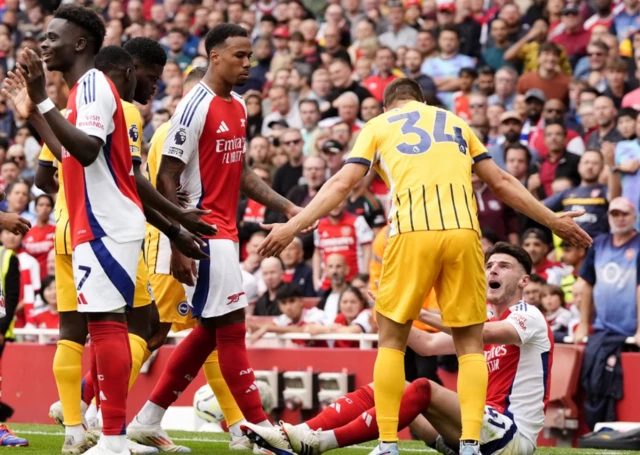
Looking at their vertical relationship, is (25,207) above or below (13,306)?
above

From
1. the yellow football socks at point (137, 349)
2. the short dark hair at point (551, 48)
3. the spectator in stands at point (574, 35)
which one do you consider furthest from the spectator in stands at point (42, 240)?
the yellow football socks at point (137, 349)

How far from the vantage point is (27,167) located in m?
17.9

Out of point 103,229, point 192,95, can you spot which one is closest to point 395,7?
point 192,95

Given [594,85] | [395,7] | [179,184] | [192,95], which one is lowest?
[179,184]

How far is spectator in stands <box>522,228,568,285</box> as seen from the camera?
1167 cm

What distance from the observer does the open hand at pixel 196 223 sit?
7.03 m

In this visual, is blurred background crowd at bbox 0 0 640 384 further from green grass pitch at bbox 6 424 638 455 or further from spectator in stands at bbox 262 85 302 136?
green grass pitch at bbox 6 424 638 455

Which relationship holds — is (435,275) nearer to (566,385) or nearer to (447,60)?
(566,385)

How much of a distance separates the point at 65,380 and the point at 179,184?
1.37m

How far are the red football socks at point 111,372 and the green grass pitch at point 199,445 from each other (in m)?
1.14

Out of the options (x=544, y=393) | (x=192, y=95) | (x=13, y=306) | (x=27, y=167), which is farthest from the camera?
(x=27, y=167)

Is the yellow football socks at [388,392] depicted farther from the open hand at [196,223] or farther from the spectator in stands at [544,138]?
the spectator in stands at [544,138]

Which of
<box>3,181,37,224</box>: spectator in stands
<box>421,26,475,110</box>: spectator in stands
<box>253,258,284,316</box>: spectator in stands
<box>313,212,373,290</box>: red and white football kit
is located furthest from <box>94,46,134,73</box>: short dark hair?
<box>3,181,37,224</box>: spectator in stands

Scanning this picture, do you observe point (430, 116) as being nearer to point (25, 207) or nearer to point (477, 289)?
point (477, 289)
